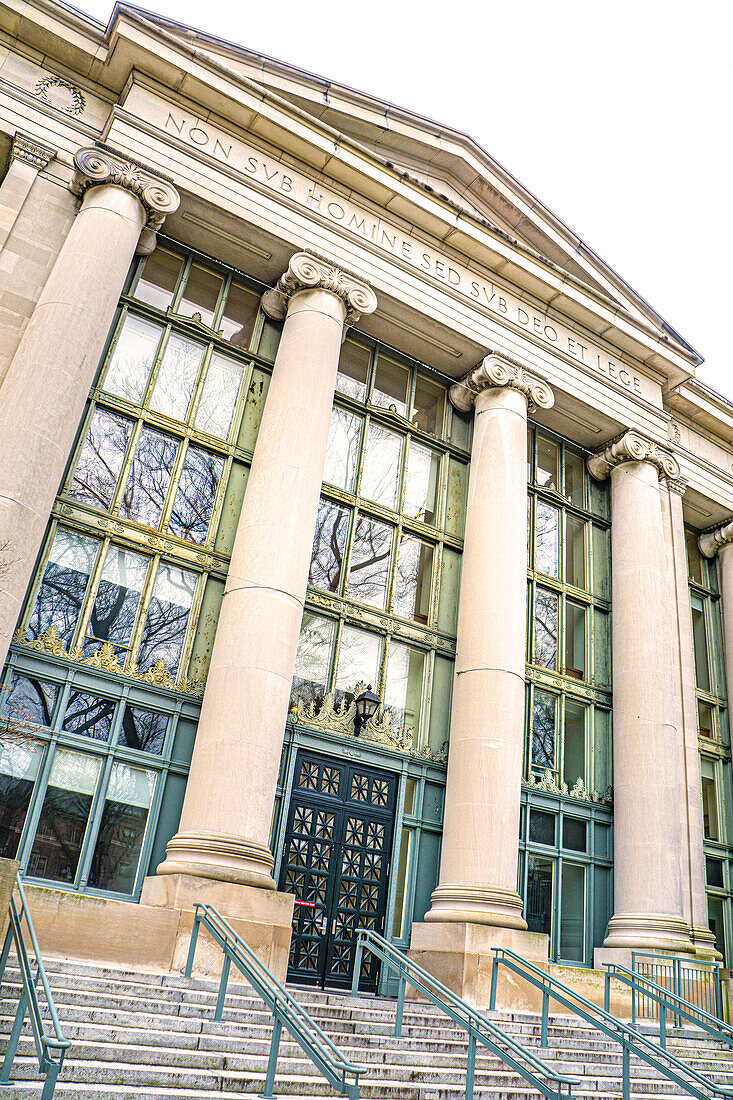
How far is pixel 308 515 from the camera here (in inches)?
594

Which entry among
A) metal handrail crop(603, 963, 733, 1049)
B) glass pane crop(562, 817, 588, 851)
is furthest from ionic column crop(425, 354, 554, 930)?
glass pane crop(562, 817, 588, 851)

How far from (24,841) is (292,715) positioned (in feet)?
15.4

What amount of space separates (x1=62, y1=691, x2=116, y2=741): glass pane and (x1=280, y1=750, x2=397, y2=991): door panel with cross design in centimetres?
330

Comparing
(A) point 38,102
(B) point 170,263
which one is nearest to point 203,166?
(B) point 170,263

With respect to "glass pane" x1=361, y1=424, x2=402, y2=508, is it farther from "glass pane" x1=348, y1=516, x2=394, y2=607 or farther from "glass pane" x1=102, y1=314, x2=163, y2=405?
"glass pane" x1=102, y1=314, x2=163, y2=405

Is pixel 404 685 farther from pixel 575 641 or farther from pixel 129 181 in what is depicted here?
pixel 129 181

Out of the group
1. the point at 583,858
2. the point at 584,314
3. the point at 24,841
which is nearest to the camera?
the point at 24,841

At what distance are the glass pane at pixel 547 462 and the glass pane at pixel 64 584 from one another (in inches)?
438

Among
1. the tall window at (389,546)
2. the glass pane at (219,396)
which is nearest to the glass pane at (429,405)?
the tall window at (389,546)

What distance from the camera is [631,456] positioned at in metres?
21.0

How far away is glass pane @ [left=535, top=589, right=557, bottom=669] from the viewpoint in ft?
63.4

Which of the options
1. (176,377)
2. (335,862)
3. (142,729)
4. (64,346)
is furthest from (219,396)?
(335,862)

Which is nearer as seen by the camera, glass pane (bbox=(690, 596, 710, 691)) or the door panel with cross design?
the door panel with cross design

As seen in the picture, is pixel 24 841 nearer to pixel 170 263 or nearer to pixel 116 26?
pixel 170 263
